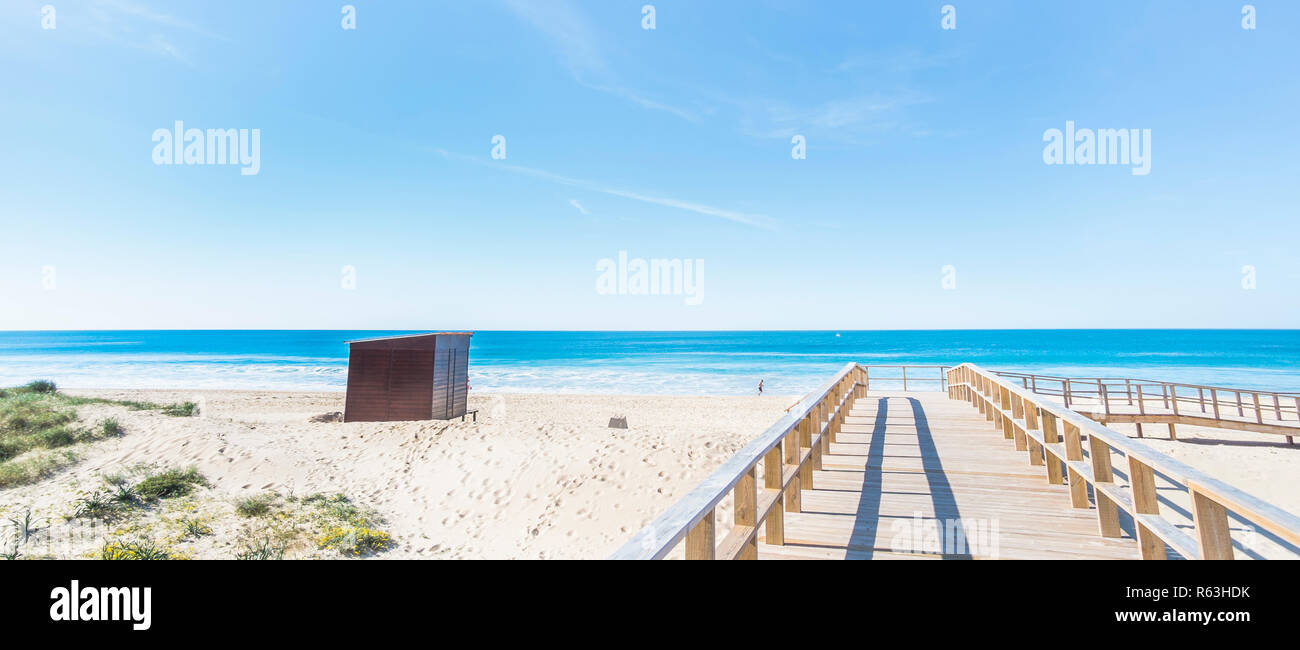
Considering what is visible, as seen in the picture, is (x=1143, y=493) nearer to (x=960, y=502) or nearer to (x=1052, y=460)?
(x=960, y=502)

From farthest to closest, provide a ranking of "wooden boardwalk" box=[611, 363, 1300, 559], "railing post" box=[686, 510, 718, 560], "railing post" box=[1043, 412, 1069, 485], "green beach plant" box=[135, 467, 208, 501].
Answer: "green beach plant" box=[135, 467, 208, 501] → "railing post" box=[1043, 412, 1069, 485] → "wooden boardwalk" box=[611, 363, 1300, 559] → "railing post" box=[686, 510, 718, 560]

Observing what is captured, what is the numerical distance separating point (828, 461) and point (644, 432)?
875cm

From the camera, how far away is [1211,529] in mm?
2639

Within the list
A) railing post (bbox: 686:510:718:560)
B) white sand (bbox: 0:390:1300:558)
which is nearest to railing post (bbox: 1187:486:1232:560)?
railing post (bbox: 686:510:718:560)

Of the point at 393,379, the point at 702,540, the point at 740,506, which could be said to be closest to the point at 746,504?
the point at 740,506

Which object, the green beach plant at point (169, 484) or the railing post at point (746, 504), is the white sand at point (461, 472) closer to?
the green beach plant at point (169, 484)

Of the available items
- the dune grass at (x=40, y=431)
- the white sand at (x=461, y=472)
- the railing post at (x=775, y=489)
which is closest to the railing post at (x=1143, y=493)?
the railing post at (x=775, y=489)

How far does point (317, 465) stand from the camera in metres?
13.2

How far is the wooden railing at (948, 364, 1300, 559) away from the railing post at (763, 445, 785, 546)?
2.07 m

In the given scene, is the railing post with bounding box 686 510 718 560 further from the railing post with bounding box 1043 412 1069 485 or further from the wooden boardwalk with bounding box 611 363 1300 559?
the railing post with bounding box 1043 412 1069 485

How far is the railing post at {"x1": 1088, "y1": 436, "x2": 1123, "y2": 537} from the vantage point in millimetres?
4145

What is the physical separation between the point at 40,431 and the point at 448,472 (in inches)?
372
